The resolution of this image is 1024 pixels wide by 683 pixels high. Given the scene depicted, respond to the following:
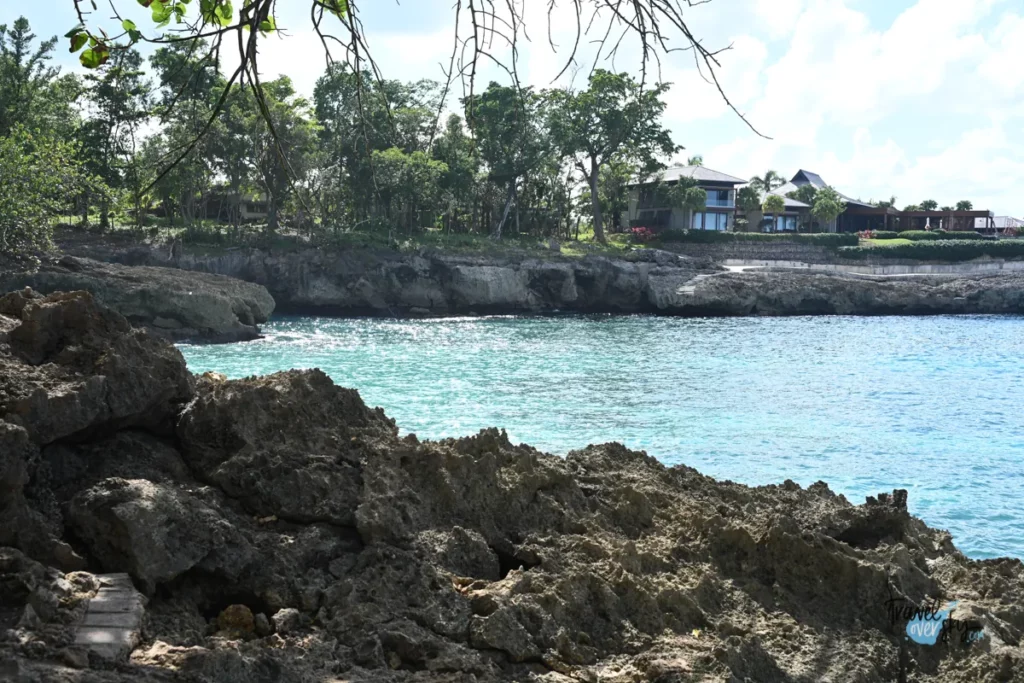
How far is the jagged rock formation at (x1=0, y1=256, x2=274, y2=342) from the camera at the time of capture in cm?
2547

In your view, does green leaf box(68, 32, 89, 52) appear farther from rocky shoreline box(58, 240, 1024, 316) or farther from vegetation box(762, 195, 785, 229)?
vegetation box(762, 195, 785, 229)

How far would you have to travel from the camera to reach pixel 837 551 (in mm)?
4441

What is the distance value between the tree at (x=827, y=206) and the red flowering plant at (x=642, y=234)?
13.9m

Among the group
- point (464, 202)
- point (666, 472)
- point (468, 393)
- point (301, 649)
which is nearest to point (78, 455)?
point (301, 649)

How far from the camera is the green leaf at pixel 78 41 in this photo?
3.07 meters

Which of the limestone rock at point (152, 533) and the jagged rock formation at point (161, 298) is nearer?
the limestone rock at point (152, 533)

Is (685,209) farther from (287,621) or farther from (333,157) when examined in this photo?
(287,621)

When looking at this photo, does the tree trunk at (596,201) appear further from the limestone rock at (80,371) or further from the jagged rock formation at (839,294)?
the limestone rock at (80,371)

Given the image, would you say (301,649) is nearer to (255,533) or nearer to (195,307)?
(255,533)

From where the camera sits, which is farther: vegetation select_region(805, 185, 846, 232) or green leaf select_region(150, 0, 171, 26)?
vegetation select_region(805, 185, 846, 232)

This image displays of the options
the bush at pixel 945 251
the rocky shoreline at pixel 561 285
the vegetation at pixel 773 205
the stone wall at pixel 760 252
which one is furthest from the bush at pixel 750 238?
the rocky shoreline at pixel 561 285

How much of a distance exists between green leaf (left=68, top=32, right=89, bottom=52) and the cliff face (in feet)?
4.92

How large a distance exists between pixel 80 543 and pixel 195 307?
24780 millimetres

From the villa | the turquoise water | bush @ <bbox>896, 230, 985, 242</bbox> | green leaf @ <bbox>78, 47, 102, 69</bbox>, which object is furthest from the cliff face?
bush @ <bbox>896, 230, 985, 242</bbox>
